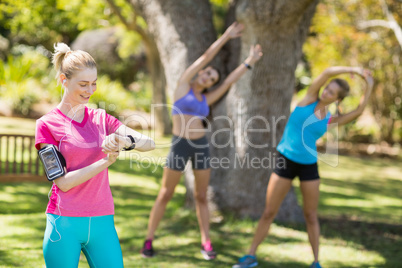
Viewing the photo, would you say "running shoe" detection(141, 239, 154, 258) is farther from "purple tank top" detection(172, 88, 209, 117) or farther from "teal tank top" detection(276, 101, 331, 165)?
"teal tank top" detection(276, 101, 331, 165)

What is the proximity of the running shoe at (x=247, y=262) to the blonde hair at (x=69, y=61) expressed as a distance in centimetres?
286

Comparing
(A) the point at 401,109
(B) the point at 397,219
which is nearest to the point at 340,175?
(B) the point at 397,219

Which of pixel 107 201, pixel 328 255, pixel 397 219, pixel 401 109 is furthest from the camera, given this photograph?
pixel 401 109

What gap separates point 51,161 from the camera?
86.4 inches

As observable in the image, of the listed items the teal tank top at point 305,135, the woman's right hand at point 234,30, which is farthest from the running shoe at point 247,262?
the woman's right hand at point 234,30

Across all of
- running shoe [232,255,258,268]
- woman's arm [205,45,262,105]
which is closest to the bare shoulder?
woman's arm [205,45,262,105]

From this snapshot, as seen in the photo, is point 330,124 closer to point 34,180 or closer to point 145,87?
point 34,180

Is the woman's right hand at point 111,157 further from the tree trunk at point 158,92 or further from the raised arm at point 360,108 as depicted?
the tree trunk at point 158,92

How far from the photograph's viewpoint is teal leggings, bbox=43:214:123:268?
2293mm

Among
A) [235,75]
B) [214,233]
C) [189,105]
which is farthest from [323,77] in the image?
[214,233]

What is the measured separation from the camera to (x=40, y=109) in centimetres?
1586

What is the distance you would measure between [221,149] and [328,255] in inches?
74.4

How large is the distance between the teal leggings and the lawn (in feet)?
7.05

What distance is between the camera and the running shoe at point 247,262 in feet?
14.8
